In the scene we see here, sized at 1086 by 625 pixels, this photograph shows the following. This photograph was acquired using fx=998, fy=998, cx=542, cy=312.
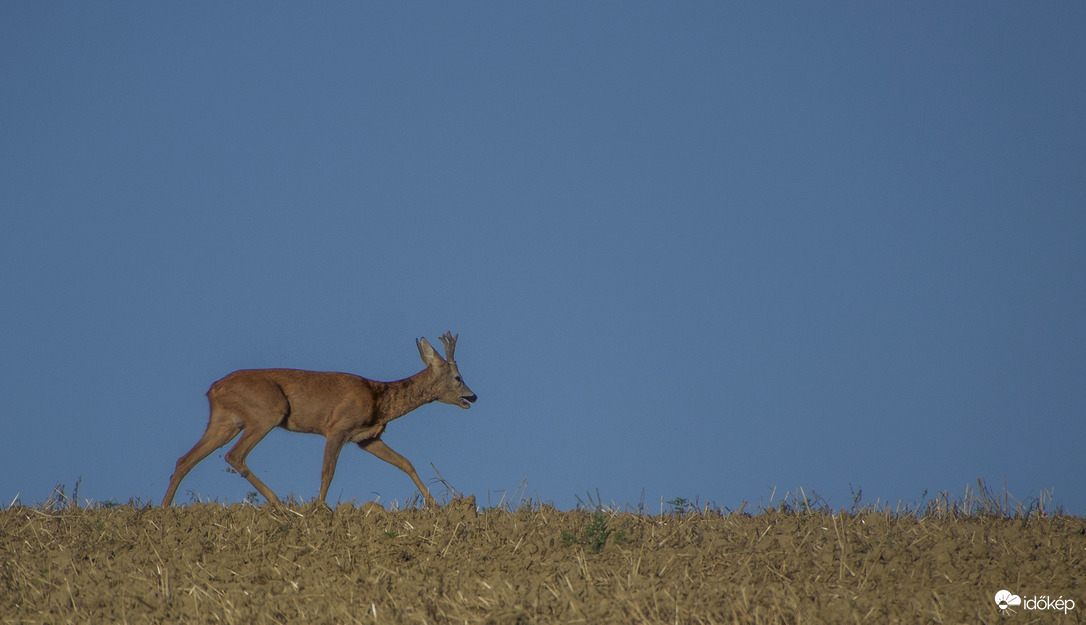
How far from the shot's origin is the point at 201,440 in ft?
39.5

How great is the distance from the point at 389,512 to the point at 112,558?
7.15 feet

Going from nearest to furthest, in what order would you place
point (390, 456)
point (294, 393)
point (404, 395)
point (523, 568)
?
1. point (523, 568)
2. point (294, 393)
3. point (390, 456)
4. point (404, 395)

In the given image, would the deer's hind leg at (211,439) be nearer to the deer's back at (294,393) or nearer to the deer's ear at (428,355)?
the deer's back at (294,393)

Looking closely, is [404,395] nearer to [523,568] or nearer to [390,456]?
[390,456]

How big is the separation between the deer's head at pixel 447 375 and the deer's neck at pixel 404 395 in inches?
4.8

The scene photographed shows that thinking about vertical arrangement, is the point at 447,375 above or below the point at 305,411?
above

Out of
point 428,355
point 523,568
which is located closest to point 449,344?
point 428,355

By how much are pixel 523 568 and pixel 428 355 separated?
7.37 metres

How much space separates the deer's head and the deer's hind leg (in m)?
2.96

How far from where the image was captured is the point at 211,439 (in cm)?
1206

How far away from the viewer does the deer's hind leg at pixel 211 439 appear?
38.2 feet

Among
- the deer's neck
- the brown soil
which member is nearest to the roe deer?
the deer's neck

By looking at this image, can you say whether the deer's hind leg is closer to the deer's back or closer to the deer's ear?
the deer's back

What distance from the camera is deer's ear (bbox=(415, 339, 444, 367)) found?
14133mm
